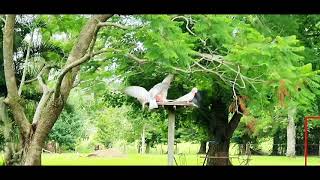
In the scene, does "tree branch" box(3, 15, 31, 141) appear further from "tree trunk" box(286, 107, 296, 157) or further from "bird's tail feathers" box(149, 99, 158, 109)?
"tree trunk" box(286, 107, 296, 157)

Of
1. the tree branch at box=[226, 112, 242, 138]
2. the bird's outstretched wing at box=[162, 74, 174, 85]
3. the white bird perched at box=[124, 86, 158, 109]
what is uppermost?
the bird's outstretched wing at box=[162, 74, 174, 85]

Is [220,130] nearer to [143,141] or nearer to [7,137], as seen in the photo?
[7,137]

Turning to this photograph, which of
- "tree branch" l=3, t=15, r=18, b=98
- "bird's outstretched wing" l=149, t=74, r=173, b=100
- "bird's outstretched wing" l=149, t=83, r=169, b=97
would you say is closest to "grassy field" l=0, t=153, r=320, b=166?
"bird's outstretched wing" l=149, t=74, r=173, b=100

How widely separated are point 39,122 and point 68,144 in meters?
9.52

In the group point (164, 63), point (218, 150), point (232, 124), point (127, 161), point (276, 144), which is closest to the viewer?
point (164, 63)

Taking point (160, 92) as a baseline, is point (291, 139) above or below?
below

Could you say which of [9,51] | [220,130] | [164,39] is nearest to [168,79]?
[164,39]

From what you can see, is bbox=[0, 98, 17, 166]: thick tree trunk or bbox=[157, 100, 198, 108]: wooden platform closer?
bbox=[0, 98, 17, 166]: thick tree trunk

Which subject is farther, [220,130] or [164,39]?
[220,130]

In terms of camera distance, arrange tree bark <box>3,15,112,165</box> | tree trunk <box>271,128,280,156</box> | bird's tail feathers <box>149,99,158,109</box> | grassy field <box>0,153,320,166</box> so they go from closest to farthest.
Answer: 1. tree bark <box>3,15,112,165</box>
2. bird's tail feathers <box>149,99,158,109</box>
3. grassy field <box>0,153,320,166</box>
4. tree trunk <box>271,128,280,156</box>

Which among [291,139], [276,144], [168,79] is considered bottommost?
[276,144]

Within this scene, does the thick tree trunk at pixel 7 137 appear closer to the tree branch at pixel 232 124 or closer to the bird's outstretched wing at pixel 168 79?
the bird's outstretched wing at pixel 168 79

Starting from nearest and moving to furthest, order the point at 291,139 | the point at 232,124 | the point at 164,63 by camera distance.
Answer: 1. the point at 164,63
2. the point at 232,124
3. the point at 291,139
